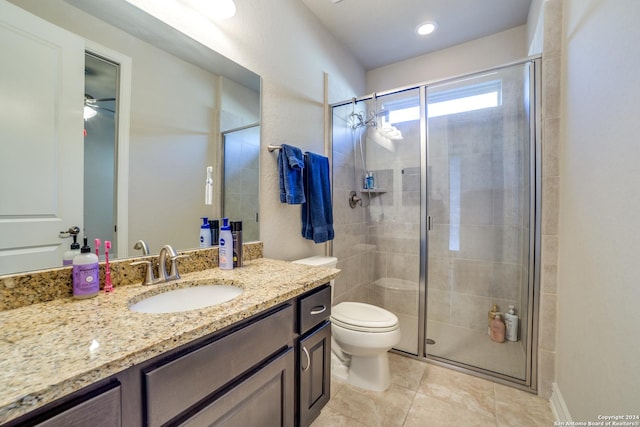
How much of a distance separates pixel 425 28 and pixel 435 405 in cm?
272

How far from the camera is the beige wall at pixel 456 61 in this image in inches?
88.4

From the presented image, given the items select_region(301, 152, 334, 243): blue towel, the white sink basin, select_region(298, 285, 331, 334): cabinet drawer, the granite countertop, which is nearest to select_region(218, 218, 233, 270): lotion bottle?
the white sink basin

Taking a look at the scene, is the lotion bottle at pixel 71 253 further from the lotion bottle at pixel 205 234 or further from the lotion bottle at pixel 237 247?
the lotion bottle at pixel 237 247

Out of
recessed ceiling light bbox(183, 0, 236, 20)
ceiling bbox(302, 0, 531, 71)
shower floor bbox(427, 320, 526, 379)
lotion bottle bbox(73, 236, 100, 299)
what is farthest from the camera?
ceiling bbox(302, 0, 531, 71)

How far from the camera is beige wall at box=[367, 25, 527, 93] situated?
225 cm

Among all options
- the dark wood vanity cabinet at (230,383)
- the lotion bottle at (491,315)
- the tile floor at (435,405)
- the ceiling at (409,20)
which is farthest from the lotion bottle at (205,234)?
the lotion bottle at (491,315)

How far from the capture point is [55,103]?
0.85m

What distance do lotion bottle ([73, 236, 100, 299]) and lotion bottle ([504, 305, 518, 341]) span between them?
2556mm

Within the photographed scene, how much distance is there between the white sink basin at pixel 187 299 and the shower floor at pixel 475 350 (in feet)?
5.53

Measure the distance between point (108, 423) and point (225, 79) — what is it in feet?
4.66

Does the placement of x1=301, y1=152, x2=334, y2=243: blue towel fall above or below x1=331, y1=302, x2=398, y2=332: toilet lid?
above

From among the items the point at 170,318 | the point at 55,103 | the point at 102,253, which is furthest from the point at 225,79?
the point at 170,318

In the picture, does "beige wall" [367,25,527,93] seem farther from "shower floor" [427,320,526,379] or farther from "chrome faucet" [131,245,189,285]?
"chrome faucet" [131,245,189,285]

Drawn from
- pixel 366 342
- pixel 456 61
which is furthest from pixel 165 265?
pixel 456 61
